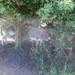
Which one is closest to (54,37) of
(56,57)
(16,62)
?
(56,57)

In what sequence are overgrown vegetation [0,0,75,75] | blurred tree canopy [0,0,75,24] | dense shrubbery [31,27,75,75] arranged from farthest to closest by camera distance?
dense shrubbery [31,27,75,75] < overgrown vegetation [0,0,75,75] < blurred tree canopy [0,0,75,24]

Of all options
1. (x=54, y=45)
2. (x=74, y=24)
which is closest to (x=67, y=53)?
(x=54, y=45)

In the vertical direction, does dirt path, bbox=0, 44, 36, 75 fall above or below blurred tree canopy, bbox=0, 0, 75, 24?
below

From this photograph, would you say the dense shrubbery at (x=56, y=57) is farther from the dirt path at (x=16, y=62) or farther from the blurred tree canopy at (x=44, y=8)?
the blurred tree canopy at (x=44, y=8)

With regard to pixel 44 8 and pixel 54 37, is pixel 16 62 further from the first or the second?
pixel 44 8

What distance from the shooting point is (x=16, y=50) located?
512 centimetres

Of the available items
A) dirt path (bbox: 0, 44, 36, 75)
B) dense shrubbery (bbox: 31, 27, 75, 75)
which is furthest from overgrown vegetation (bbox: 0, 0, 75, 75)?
dirt path (bbox: 0, 44, 36, 75)

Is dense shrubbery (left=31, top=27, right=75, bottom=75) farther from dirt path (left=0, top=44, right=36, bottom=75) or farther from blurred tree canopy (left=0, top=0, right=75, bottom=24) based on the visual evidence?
blurred tree canopy (left=0, top=0, right=75, bottom=24)

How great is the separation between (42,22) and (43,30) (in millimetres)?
348

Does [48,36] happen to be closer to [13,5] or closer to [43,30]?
[43,30]

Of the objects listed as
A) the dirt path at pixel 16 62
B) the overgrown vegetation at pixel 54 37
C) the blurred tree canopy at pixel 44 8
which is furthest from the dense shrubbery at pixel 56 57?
the blurred tree canopy at pixel 44 8

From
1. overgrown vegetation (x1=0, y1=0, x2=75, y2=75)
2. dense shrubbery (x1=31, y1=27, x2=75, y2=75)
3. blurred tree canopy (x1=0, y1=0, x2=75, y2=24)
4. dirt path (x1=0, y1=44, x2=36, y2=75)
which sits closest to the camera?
blurred tree canopy (x1=0, y1=0, x2=75, y2=24)

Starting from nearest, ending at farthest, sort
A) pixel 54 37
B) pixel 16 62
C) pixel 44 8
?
1. pixel 44 8
2. pixel 54 37
3. pixel 16 62

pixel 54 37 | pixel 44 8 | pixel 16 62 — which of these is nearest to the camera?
pixel 44 8
